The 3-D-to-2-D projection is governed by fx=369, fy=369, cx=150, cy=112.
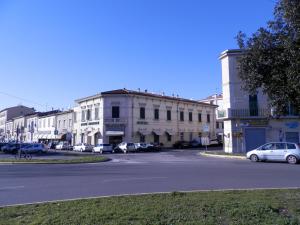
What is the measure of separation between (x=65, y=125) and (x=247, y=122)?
1872 inches

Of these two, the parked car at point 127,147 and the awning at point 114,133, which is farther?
the awning at point 114,133

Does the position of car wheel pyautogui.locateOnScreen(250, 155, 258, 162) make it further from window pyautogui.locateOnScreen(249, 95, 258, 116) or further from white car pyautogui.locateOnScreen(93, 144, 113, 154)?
white car pyautogui.locateOnScreen(93, 144, 113, 154)

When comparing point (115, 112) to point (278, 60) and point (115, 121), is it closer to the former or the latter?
point (115, 121)

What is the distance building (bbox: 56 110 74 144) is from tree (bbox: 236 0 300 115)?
6636 cm

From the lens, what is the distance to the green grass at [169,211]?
6992mm

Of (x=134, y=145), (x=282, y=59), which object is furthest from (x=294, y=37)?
(x=134, y=145)

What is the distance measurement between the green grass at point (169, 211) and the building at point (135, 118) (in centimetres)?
4856

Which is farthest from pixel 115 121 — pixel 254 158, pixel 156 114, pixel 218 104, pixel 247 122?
pixel 218 104

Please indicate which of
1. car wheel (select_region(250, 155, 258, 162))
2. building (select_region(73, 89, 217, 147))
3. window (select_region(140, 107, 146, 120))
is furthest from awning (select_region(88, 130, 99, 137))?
car wheel (select_region(250, 155, 258, 162))

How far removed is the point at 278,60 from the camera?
9.77m

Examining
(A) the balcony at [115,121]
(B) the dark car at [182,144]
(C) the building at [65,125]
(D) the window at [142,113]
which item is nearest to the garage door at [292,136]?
(B) the dark car at [182,144]

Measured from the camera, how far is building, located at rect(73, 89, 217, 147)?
191 ft

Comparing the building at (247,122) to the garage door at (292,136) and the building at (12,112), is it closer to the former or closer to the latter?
the garage door at (292,136)

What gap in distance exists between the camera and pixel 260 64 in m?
10.1
